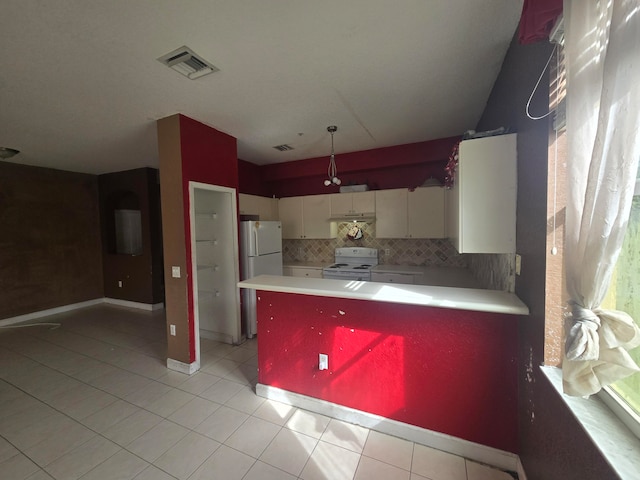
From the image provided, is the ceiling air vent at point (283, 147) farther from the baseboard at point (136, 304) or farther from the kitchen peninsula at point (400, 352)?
the baseboard at point (136, 304)

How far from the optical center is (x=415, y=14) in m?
1.36

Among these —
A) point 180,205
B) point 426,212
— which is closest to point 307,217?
point 426,212

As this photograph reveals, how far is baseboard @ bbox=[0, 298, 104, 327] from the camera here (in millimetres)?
3963

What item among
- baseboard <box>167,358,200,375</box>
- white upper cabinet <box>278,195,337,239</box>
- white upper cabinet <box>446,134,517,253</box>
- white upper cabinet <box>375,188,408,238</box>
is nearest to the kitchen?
white upper cabinet <box>446,134,517,253</box>

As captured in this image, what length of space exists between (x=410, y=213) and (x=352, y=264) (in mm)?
1231

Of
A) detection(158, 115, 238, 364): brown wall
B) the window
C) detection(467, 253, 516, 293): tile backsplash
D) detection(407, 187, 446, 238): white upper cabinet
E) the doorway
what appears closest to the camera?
the window

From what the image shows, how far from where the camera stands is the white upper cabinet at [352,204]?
12.5ft

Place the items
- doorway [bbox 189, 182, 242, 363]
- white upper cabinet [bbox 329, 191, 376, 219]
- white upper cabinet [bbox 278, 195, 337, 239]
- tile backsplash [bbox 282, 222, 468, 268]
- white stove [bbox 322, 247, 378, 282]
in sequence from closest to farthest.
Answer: doorway [bbox 189, 182, 242, 363]
white stove [bbox 322, 247, 378, 282]
tile backsplash [bbox 282, 222, 468, 268]
white upper cabinet [bbox 329, 191, 376, 219]
white upper cabinet [bbox 278, 195, 337, 239]

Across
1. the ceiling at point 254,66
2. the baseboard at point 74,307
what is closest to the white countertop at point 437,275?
the ceiling at point 254,66

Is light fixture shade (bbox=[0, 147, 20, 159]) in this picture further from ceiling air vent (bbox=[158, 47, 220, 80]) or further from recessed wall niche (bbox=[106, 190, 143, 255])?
ceiling air vent (bbox=[158, 47, 220, 80])

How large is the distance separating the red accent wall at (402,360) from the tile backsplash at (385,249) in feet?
7.72

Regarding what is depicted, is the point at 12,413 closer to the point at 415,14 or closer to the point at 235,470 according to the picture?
the point at 235,470

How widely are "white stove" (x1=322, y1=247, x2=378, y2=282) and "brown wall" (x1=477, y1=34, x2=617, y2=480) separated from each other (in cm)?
218

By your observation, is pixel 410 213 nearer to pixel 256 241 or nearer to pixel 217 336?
pixel 256 241
